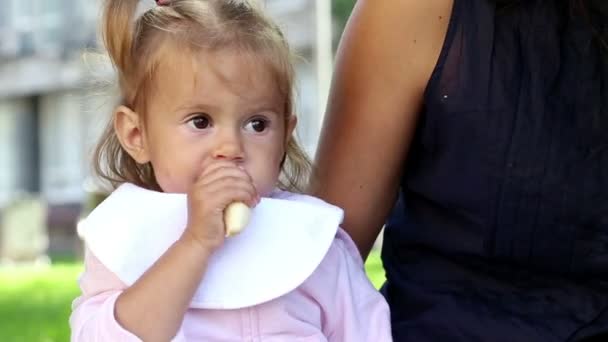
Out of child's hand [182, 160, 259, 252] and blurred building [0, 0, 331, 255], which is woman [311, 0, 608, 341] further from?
blurred building [0, 0, 331, 255]

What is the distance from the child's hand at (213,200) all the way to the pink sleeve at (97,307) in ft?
0.47

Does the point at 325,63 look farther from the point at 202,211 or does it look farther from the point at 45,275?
the point at 202,211

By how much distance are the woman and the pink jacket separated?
116mm

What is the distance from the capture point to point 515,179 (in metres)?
2.35

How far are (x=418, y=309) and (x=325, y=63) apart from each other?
45.2ft

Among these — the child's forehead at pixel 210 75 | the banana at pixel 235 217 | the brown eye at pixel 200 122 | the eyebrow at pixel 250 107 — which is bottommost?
the banana at pixel 235 217

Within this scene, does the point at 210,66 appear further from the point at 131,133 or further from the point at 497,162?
the point at 497,162

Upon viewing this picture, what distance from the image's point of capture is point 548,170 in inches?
92.4

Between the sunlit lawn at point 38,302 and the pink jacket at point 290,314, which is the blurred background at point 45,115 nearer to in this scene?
the sunlit lawn at point 38,302

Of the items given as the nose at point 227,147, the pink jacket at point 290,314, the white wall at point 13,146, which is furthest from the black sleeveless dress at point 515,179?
the white wall at point 13,146

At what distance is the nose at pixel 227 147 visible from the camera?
222 cm

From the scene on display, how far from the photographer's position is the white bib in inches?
87.1

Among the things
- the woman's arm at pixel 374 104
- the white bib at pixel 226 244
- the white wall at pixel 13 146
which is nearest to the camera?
the white bib at pixel 226 244

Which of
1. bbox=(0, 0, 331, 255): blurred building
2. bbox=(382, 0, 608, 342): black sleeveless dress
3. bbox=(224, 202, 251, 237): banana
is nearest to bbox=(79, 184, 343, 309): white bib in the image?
bbox=(224, 202, 251, 237): banana
